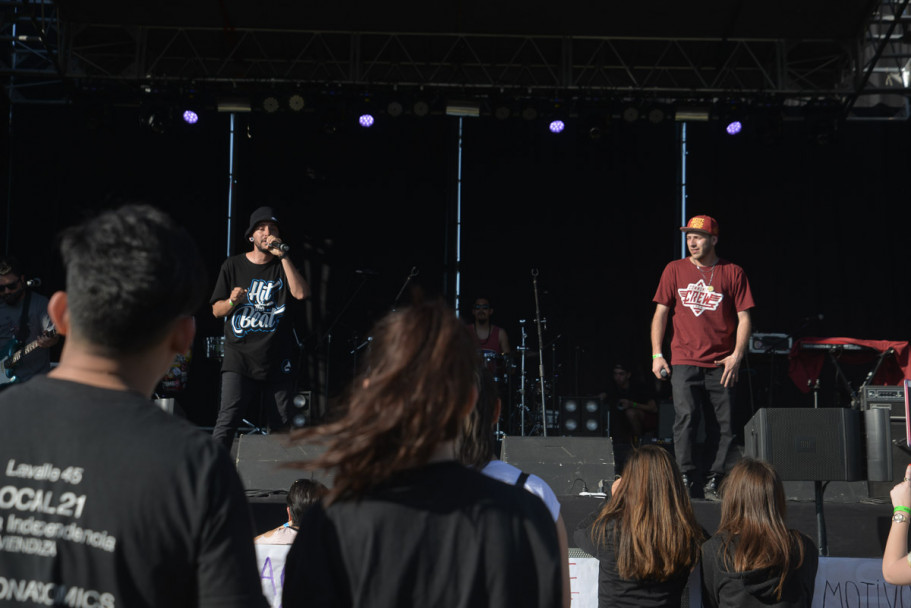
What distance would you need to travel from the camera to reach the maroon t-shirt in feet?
19.9

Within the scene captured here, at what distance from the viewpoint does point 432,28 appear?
10.2 m

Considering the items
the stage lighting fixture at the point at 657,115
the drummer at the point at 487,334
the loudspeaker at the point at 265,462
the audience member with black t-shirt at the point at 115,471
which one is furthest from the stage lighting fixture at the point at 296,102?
the audience member with black t-shirt at the point at 115,471

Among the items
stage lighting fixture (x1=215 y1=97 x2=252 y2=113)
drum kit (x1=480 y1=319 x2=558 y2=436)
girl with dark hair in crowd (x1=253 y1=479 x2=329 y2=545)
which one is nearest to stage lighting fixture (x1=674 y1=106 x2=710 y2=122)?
drum kit (x1=480 y1=319 x2=558 y2=436)

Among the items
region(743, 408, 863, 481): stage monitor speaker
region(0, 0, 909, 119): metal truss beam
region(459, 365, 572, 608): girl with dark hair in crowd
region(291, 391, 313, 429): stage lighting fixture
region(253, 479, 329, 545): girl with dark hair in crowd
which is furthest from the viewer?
region(0, 0, 909, 119): metal truss beam

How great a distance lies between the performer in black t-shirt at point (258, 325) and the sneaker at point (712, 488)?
2981 mm

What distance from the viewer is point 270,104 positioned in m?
10.5

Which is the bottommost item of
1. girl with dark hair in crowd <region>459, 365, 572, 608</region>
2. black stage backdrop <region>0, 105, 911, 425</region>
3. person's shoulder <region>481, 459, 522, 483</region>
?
person's shoulder <region>481, 459, 522, 483</region>

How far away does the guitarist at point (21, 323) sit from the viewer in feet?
22.4

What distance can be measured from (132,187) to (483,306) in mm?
5135

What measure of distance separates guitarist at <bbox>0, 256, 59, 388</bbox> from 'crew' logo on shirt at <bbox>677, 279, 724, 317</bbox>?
15.6 feet

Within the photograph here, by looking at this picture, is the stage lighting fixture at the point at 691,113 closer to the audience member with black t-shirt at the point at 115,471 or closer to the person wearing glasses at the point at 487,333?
the person wearing glasses at the point at 487,333

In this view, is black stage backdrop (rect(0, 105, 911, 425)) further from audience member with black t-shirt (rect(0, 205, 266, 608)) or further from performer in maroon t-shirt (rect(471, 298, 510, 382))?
audience member with black t-shirt (rect(0, 205, 266, 608))

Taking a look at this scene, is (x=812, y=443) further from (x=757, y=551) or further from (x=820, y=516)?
(x=757, y=551)

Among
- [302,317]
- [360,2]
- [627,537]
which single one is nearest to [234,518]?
[627,537]
